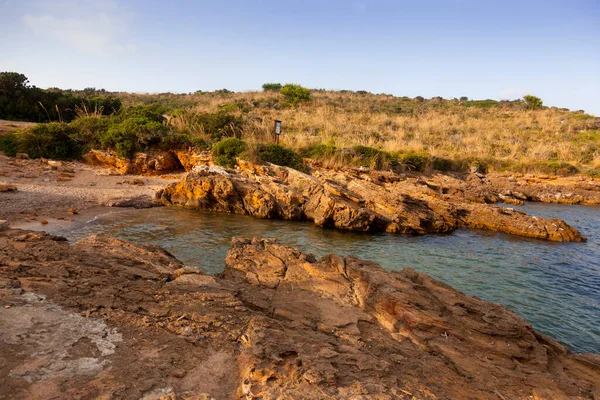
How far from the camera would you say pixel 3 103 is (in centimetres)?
2027

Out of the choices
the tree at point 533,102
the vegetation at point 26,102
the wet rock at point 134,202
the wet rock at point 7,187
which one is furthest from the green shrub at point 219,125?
the tree at point 533,102

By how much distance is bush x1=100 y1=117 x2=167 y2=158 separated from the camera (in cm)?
1537

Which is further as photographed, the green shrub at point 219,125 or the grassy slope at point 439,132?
the grassy slope at point 439,132

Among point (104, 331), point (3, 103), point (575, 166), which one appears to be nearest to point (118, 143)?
point (3, 103)

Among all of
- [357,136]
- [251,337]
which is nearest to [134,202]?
[251,337]

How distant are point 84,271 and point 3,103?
22521 mm

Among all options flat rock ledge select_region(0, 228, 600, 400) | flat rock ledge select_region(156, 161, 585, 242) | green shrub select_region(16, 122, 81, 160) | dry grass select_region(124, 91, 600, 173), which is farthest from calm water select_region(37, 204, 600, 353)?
dry grass select_region(124, 91, 600, 173)

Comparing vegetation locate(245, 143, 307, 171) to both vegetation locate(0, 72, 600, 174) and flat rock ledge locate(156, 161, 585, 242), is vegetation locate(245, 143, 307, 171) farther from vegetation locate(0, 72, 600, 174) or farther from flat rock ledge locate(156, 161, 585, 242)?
flat rock ledge locate(156, 161, 585, 242)

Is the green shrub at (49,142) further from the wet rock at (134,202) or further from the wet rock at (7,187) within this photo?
the wet rock at (134,202)

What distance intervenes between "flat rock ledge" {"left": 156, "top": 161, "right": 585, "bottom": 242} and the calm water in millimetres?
499

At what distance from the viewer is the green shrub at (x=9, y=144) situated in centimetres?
1420

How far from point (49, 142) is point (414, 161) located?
59.3 ft

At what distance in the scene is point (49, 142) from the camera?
15094 millimetres

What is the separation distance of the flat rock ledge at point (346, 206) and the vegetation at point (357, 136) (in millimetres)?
3494
